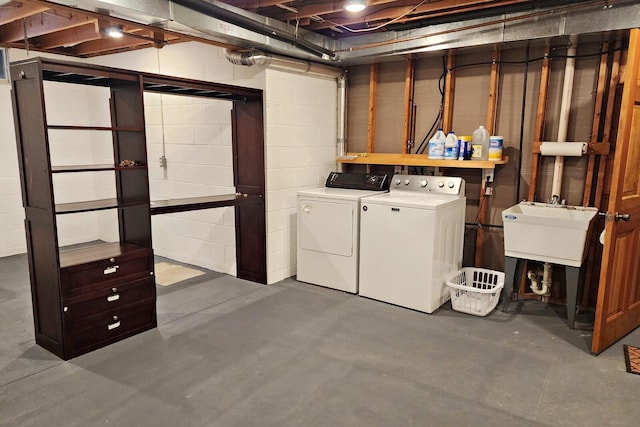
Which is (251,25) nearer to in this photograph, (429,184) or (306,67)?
(306,67)

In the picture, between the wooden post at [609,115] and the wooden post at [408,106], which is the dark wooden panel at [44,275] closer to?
the wooden post at [408,106]

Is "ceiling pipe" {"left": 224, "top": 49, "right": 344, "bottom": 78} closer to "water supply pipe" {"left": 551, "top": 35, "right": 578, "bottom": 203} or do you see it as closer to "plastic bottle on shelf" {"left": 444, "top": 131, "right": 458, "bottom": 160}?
"plastic bottle on shelf" {"left": 444, "top": 131, "right": 458, "bottom": 160}

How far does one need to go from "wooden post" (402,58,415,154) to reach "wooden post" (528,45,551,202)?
117 centimetres

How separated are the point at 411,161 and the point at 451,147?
1.30 feet

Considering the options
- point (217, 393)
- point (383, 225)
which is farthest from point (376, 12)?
point (217, 393)

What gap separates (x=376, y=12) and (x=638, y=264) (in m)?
2.85

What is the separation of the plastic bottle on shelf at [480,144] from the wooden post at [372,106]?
1137mm

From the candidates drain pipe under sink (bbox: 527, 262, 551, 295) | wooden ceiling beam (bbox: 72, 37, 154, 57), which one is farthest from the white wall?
drain pipe under sink (bbox: 527, 262, 551, 295)

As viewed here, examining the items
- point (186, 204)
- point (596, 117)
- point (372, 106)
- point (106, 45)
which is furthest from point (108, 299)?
point (596, 117)

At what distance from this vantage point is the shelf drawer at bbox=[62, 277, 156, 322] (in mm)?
2814

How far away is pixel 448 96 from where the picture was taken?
418 centimetres

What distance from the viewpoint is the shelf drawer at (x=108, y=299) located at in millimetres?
2814

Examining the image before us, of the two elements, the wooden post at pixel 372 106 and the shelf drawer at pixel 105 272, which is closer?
the shelf drawer at pixel 105 272

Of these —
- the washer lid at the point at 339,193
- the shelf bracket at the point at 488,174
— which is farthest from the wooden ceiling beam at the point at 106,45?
the shelf bracket at the point at 488,174
